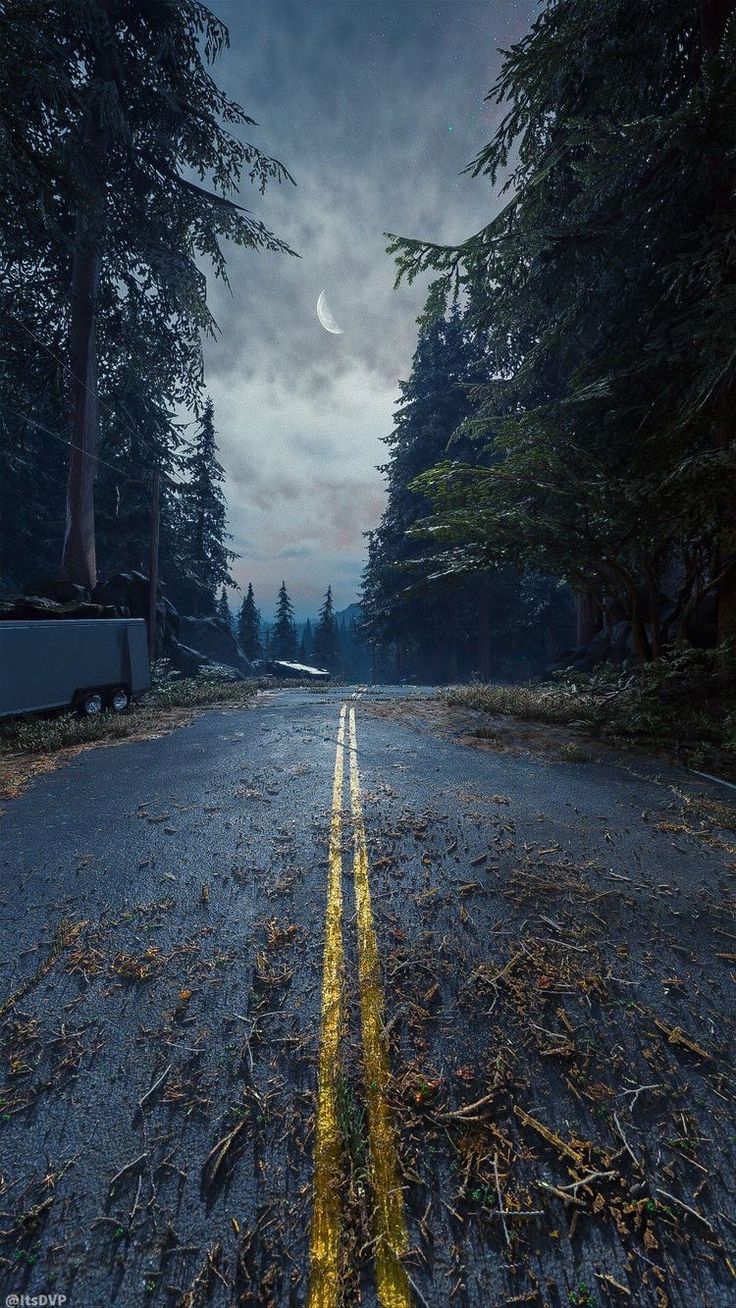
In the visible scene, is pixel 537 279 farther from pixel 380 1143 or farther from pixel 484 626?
pixel 484 626

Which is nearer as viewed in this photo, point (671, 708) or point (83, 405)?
point (671, 708)

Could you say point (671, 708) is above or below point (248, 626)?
below

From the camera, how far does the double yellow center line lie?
4.91ft

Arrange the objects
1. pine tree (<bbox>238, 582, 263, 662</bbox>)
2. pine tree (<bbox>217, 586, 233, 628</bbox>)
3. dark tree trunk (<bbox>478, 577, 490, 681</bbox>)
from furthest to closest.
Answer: pine tree (<bbox>238, 582, 263, 662</bbox>) < pine tree (<bbox>217, 586, 233, 628</bbox>) < dark tree trunk (<bbox>478, 577, 490, 681</bbox>)

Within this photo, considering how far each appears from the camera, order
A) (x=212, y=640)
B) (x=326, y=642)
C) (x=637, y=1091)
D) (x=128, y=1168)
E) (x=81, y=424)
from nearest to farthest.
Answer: (x=128, y=1168), (x=637, y=1091), (x=81, y=424), (x=212, y=640), (x=326, y=642)

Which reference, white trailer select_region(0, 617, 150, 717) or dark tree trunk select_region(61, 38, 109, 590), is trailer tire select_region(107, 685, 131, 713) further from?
dark tree trunk select_region(61, 38, 109, 590)

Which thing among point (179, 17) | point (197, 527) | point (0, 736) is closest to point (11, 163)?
point (0, 736)

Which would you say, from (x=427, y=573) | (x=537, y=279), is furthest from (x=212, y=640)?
(x=537, y=279)

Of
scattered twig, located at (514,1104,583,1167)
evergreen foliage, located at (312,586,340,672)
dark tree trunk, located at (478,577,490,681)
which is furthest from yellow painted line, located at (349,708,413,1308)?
evergreen foliage, located at (312,586,340,672)

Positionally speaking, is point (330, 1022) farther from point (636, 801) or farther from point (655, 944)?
point (636, 801)

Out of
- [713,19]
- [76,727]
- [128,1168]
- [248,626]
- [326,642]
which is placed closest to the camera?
[128,1168]

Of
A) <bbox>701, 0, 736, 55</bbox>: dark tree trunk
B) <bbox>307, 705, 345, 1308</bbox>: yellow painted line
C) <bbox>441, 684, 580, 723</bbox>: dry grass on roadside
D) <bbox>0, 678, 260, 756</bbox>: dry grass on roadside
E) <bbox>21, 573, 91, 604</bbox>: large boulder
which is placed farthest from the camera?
<bbox>21, 573, 91, 604</bbox>: large boulder

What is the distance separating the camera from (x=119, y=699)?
40.5 feet

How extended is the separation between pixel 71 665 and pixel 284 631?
55968 millimetres
